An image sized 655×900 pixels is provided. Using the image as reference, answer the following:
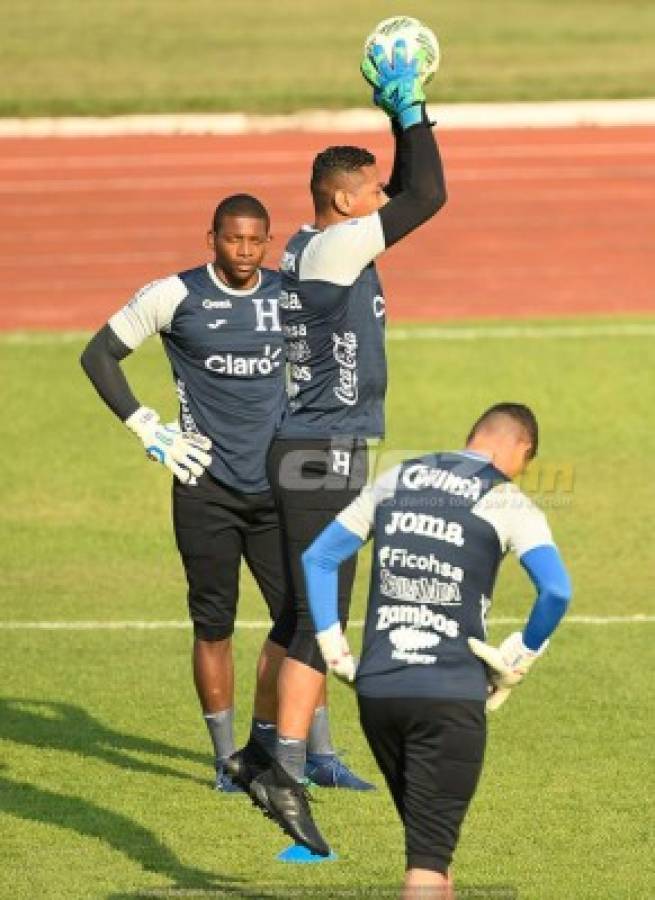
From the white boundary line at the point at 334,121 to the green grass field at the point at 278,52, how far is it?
74cm

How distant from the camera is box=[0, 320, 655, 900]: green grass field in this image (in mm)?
9258

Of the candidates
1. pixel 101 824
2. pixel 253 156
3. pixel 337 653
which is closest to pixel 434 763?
pixel 337 653

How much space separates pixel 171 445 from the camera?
10250 mm

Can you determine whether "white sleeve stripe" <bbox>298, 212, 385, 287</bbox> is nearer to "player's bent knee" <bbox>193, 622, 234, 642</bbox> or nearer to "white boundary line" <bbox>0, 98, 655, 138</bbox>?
"player's bent knee" <bbox>193, 622, 234, 642</bbox>

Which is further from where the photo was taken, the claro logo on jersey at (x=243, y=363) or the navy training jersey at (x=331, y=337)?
the claro logo on jersey at (x=243, y=363)

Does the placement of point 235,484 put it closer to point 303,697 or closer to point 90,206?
point 303,697

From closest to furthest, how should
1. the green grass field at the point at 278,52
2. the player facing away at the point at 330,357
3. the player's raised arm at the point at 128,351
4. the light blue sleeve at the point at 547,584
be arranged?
the light blue sleeve at the point at 547,584 < the player facing away at the point at 330,357 < the player's raised arm at the point at 128,351 < the green grass field at the point at 278,52

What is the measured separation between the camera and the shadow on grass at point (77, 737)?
428 inches

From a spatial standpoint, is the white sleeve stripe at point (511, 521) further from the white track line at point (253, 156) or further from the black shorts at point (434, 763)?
the white track line at point (253, 156)

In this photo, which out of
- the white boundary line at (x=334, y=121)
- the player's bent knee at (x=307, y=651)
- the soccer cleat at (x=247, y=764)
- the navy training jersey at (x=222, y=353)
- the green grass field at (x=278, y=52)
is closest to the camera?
the player's bent knee at (x=307, y=651)

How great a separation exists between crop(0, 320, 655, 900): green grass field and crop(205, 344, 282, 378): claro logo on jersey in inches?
75.3

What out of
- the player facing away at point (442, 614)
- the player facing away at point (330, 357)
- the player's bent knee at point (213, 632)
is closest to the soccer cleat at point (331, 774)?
the player's bent knee at point (213, 632)

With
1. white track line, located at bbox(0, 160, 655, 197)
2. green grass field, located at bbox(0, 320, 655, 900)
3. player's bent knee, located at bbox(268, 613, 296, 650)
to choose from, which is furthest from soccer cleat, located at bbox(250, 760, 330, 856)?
white track line, located at bbox(0, 160, 655, 197)

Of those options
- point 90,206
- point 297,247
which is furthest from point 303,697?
point 90,206
